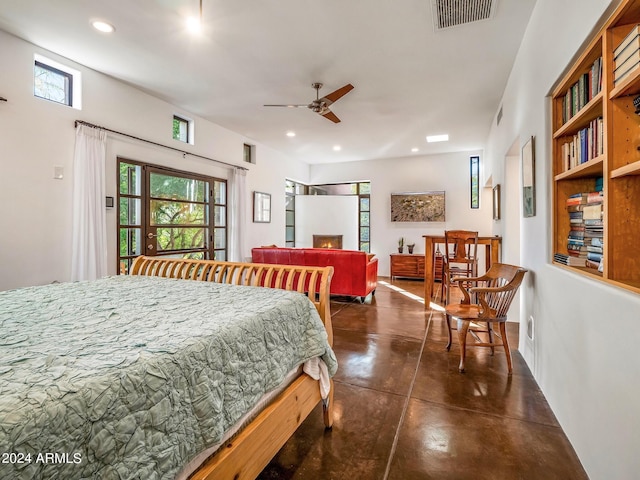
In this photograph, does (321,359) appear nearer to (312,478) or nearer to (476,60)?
(312,478)

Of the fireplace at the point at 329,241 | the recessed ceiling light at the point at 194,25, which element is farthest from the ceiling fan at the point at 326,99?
the fireplace at the point at 329,241

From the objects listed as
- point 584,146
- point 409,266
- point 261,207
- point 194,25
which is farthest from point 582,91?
point 409,266

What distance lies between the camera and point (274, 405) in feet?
4.52

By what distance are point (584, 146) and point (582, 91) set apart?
1.00ft

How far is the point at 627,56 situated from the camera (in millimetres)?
1238

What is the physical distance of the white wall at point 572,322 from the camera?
3.85ft

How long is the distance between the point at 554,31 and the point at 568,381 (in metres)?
2.16

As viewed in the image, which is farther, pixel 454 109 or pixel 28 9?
pixel 454 109

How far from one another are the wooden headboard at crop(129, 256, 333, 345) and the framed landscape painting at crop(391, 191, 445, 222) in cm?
543

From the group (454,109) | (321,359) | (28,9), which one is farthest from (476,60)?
(28,9)

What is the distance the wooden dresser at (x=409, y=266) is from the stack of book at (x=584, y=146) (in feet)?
16.7

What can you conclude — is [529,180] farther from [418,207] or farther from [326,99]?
[418,207]

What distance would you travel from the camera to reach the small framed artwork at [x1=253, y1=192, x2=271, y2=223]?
20.7ft

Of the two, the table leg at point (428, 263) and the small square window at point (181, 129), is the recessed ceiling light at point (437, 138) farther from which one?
the small square window at point (181, 129)
